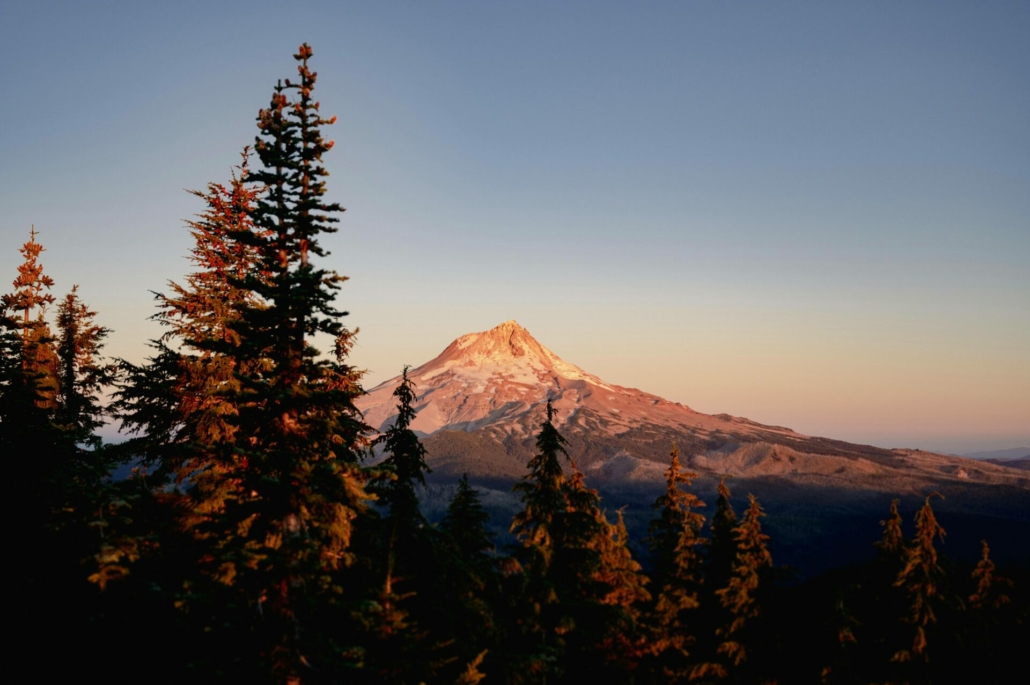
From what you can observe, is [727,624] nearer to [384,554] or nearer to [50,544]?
[384,554]

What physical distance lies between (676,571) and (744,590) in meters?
3.31

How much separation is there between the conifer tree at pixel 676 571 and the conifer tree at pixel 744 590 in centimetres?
170

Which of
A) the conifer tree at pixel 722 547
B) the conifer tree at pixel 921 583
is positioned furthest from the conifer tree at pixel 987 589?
the conifer tree at pixel 722 547

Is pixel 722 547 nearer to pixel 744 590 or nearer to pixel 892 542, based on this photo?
pixel 744 590

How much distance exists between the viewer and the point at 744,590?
3288 centimetres

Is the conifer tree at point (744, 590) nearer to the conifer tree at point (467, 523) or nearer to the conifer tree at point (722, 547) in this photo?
the conifer tree at point (722, 547)

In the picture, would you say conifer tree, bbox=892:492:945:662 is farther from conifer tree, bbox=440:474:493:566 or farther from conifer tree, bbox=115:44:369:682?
conifer tree, bbox=115:44:369:682

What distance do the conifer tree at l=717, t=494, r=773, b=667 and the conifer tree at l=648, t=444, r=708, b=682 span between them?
1.70 metres

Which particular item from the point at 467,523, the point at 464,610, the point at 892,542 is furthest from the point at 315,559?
the point at 892,542

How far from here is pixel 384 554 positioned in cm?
1556

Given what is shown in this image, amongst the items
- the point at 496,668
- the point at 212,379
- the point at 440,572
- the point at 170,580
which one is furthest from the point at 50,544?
the point at 496,668

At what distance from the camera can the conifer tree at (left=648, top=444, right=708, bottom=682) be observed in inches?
1297

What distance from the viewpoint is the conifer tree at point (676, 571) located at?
3294 centimetres

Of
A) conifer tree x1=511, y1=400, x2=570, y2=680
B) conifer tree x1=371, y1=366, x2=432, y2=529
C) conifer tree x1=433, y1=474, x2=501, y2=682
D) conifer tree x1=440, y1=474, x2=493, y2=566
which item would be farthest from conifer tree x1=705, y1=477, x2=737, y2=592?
conifer tree x1=433, y1=474, x2=501, y2=682
